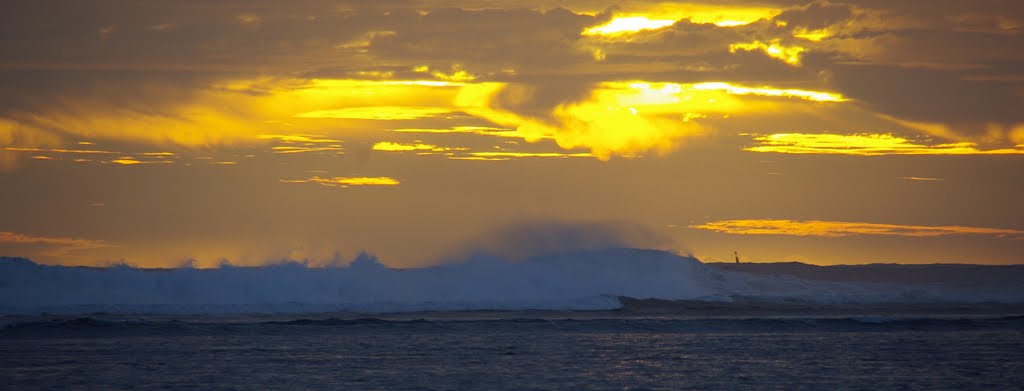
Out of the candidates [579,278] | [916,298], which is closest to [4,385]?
[579,278]

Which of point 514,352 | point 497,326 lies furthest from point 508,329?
point 514,352

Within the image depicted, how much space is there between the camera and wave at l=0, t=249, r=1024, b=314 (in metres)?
43.8

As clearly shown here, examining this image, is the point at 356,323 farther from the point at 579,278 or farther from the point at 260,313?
the point at 579,278

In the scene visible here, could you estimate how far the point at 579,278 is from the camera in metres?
52.2

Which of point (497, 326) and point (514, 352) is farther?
point (497, 326)

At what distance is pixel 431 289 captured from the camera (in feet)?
163

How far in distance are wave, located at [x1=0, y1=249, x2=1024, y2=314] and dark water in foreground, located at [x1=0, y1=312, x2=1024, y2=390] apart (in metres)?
4.22

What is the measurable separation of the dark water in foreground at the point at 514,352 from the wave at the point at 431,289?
4.22 meters

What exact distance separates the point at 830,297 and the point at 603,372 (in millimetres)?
26659

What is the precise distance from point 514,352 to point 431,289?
63.0 feet

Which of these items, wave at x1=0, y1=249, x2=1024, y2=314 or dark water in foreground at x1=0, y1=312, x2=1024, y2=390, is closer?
dark water in foreground at x1=0, y1=312, x2=1024, y2=390

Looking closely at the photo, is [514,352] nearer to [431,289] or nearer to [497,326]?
[497,326]

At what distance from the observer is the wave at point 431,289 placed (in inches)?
1725

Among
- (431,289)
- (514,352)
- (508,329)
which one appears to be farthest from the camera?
(431,289)
